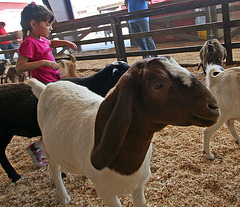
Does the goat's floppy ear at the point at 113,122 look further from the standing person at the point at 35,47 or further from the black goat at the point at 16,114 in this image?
the standing person at the point at 35,47

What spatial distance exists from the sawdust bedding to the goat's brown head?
1077 mm

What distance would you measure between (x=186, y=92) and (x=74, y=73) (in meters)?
4.19

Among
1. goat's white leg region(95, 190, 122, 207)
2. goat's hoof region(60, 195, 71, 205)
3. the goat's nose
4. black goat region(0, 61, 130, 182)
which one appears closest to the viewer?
the goat's nose

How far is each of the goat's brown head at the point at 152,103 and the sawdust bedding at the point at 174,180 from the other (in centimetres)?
108

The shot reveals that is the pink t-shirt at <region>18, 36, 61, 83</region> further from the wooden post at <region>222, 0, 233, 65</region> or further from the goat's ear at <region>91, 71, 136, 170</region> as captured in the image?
the wooden post at <region>222, 0, 233, 65</region>

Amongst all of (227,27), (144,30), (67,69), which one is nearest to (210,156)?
(67,69)

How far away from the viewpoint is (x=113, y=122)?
104 centimetres

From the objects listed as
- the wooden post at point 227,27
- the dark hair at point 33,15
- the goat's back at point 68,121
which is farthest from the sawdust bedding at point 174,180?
the wooden post at point 227,27

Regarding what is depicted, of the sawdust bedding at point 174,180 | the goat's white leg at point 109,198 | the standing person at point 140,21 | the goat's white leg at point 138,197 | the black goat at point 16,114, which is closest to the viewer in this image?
the goat's white leg at point 109,198

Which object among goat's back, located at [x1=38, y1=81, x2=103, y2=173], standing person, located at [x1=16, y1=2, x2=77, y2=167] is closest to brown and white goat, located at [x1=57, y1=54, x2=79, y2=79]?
standing person, located at [x1=16, y1=2, x2=77, y2=167]

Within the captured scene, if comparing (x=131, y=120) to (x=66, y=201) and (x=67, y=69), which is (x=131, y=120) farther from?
(x=67, y=69)

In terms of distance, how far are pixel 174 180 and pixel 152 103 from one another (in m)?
1.30

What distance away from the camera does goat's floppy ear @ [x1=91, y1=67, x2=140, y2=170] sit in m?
1.02

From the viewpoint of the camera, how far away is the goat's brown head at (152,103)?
0.98 meters
